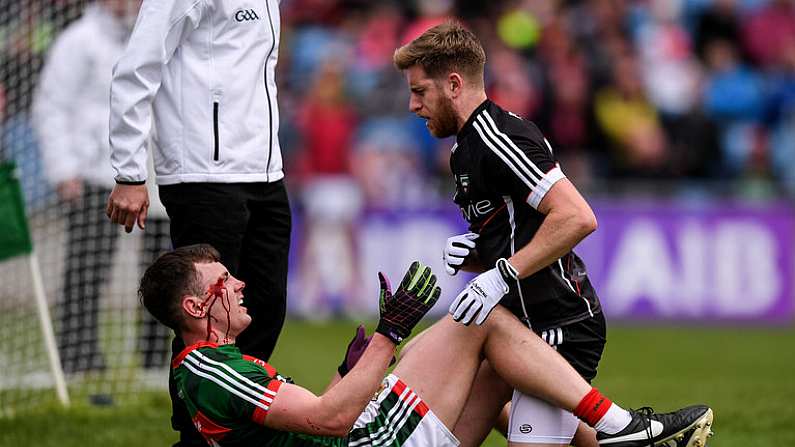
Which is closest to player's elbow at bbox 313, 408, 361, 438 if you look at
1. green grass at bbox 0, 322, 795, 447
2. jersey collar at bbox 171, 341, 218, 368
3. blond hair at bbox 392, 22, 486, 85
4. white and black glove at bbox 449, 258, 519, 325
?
jersey collar at bbox 171, 341, 218, 368

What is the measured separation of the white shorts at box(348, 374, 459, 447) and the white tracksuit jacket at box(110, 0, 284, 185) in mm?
Answer: 1069

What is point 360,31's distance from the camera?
637 inches

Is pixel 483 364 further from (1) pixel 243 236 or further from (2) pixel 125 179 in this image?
(2) pixel 125 179

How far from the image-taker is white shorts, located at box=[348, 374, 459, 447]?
4.77 meters

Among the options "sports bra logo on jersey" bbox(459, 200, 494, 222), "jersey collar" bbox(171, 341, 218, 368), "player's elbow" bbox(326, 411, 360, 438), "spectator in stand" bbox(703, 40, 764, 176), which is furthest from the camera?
"spectator in stand" bbox(703, 40, 764, 176)

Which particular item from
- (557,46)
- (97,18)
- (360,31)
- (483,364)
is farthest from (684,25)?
(483,364)

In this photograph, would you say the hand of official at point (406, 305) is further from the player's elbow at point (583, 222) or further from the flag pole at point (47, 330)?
the flag pole at point (47, 330)

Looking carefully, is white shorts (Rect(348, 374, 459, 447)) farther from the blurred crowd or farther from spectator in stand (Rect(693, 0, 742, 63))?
spectator in stand (Rect(693, 0, 742, 63))

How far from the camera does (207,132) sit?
5.14 meters

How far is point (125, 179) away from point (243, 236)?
0.56 meters

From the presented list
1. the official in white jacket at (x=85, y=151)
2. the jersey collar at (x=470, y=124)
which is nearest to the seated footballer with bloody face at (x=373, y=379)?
the jersey collar at (x=470, y=124)

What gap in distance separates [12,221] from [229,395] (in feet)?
11.0

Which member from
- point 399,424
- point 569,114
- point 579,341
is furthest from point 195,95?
point 569,114

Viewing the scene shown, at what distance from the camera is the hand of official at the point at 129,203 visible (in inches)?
197
